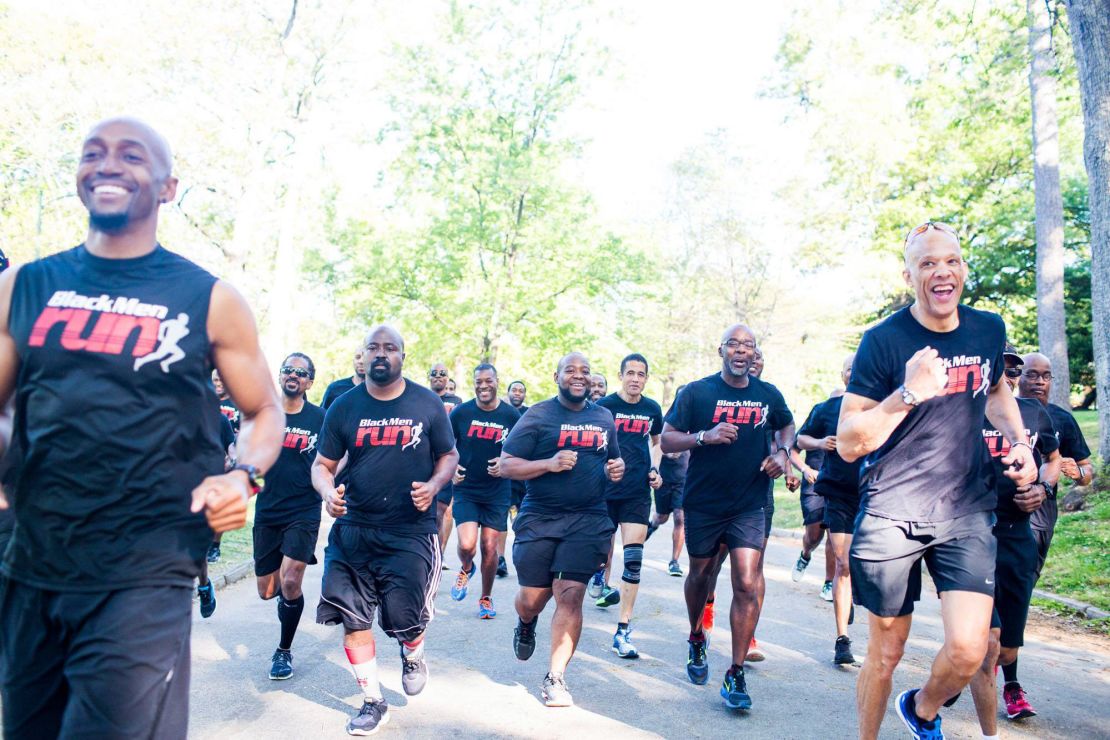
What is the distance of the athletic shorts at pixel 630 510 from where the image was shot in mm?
9297

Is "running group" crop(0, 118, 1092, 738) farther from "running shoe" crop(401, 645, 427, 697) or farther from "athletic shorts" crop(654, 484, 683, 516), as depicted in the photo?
"athletic shorts" crop(654, 484, 683, 516)

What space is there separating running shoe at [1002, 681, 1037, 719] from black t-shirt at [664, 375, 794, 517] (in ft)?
6.45

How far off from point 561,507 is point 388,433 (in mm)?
1431

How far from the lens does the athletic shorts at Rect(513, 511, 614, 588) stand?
21.4 feet

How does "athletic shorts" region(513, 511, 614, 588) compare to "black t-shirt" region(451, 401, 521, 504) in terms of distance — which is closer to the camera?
"athletic shorts" region(513, 511, 614, 588)

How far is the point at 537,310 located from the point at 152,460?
22.6 metres

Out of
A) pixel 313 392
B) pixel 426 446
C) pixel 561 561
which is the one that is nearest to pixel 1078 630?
pixel 561 561

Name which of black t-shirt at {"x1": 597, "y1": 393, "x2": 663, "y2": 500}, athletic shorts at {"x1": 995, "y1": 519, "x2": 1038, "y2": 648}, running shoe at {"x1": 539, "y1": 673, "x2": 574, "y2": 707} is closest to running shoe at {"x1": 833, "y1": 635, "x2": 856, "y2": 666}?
athletic shorts at {"x1": 995, "y1": 519, "x2": 1038, "y2": 648}

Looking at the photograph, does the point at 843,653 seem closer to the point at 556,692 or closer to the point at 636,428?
the point at 556,692

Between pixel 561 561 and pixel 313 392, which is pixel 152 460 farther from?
pixel 313 392

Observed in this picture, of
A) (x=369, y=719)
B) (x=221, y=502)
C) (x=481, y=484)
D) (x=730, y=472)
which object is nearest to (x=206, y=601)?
(x=481, y=484)

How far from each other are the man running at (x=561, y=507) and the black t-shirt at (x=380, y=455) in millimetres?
855

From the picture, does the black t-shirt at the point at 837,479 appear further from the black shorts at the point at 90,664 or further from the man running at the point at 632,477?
the black shorts at the point at 90,664

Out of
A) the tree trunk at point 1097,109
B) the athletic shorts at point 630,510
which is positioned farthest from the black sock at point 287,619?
the tree trunk at point 1097,109
